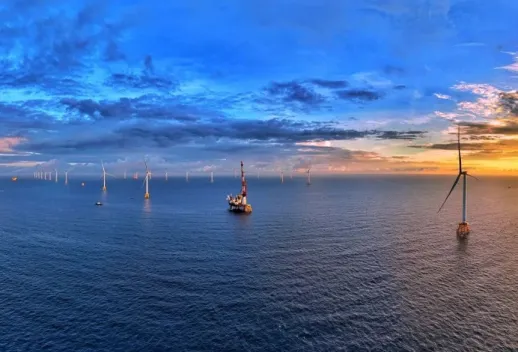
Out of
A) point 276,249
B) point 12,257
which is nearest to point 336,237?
point 276,249

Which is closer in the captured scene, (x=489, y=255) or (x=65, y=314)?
(x=65, y=314)

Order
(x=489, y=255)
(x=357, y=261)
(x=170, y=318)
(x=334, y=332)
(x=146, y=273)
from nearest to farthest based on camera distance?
(x=334, y=332) → (x=170, y=318) → (x=146, y=273) → (x=357, y=261) → (x=489, y=255)

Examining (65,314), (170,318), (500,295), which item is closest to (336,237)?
(500,295)

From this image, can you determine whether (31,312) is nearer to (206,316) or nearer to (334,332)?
(206,316)

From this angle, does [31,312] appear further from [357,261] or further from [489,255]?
[489,255]

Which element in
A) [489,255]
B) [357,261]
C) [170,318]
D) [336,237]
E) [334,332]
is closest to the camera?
[334,332]

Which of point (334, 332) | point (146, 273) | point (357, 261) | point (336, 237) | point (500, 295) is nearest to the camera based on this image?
point (334, 332)

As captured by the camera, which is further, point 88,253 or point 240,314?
point 88,253

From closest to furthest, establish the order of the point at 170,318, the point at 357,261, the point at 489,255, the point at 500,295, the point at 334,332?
1. the point at 334,332
2. the point at 170,318
3. the point at 500,295
4. the point at 357,261
5. the point at 489,255
